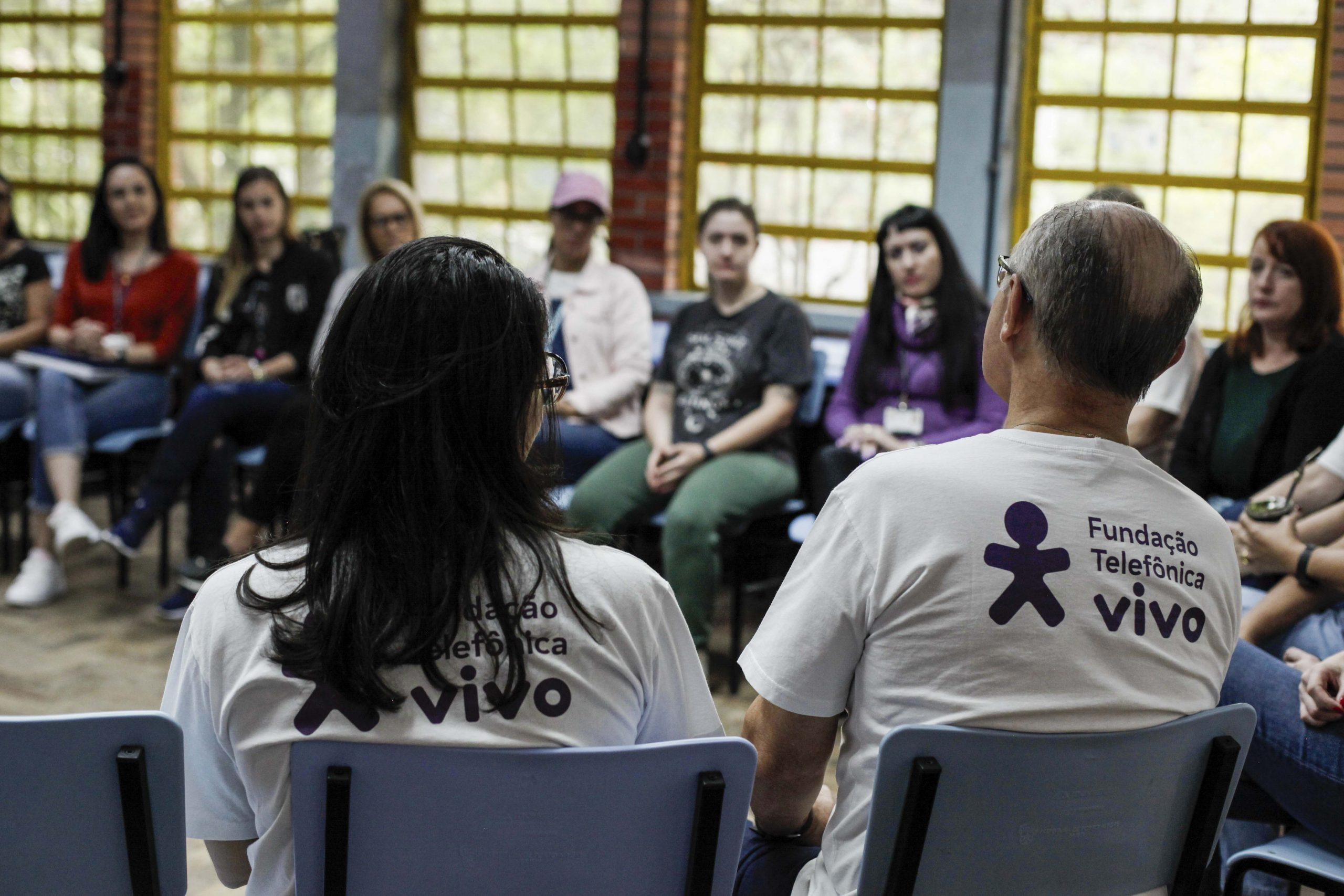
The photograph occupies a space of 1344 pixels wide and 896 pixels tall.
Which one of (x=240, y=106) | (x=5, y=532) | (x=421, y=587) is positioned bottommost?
(x=5, y=532)

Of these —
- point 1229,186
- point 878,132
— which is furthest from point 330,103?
point 1229,186

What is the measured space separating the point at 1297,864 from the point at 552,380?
41.8 inches

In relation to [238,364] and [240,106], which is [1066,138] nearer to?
[238,364]

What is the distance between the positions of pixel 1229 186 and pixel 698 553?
2.65 metres

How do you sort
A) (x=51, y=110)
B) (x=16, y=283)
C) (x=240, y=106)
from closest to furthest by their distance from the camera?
1. (x=16, y=283)
2. (x=240, y=106)
3. (x=51, y=110)

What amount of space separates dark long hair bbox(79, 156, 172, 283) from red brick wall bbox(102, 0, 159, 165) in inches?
79.4

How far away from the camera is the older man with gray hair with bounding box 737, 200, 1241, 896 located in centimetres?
114

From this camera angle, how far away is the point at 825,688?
1.22 meters

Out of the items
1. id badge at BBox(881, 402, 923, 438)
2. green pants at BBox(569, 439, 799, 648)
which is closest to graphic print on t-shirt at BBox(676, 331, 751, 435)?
green pants at BBox(569, 439, 799, 648)

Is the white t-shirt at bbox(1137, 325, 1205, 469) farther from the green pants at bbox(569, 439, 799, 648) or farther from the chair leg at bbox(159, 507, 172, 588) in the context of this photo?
the chair leg at bbox(159, 507, 172, 588)

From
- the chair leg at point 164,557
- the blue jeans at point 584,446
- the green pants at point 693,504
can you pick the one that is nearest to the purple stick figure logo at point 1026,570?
the green pants at point 693,504

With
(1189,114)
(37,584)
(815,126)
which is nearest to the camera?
(37,584)

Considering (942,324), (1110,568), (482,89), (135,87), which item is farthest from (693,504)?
(135,87)

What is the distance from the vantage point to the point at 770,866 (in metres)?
1.37
